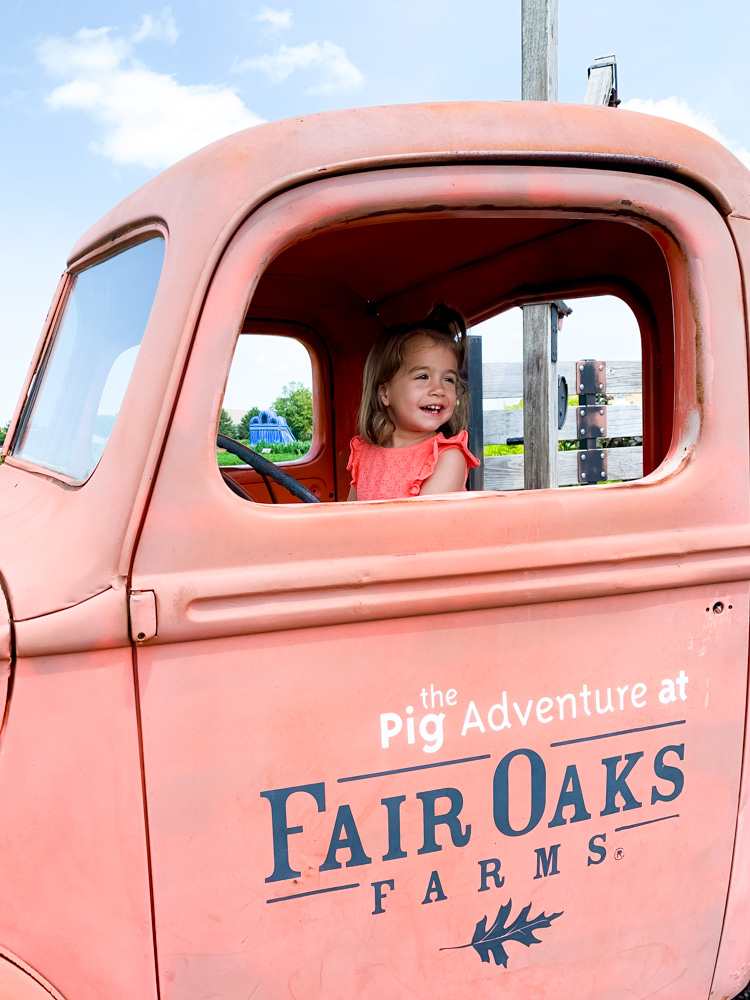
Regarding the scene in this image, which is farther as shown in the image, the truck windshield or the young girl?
the young girl

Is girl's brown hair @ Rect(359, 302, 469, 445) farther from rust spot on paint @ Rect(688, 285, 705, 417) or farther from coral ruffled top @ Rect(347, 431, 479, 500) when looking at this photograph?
rust spot on paint @ Rect(688, 285, 705, 417)

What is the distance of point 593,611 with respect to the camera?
1228mm

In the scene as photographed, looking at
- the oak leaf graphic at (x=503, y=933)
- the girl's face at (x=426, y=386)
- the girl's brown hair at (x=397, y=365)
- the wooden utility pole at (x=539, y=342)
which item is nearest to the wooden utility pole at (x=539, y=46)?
the wooden utility pole at (x=539, y=342)

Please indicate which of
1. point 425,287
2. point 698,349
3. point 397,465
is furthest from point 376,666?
point 425,287

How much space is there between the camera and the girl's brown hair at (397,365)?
229 cm

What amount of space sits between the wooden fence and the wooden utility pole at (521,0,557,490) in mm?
790

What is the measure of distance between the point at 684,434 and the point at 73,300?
1472 millimetres

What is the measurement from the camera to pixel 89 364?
1.65m

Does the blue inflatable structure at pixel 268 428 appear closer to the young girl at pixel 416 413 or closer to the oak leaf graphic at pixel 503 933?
the young girl at pixel 416 413

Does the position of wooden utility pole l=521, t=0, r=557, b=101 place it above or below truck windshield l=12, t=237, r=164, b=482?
above

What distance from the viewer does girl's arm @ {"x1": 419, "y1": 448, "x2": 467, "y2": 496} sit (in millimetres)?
2025

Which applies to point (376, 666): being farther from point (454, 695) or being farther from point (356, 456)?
point (356, 456)

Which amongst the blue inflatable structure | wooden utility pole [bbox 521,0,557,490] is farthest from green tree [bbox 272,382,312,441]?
wooden utility pole [bbox 521,0,557,490]

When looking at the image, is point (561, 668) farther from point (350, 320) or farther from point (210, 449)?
point (350, 320)
